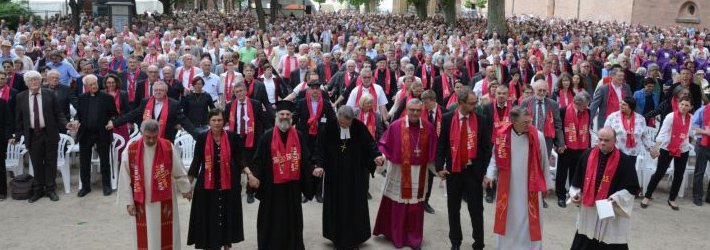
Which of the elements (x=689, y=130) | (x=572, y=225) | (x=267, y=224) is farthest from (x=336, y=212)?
(x=689, y=130)

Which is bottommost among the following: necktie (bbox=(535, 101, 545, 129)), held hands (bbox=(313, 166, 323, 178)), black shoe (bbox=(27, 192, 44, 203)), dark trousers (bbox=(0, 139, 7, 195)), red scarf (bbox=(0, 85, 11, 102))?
black shoe (bbox=(27, 192, 44, 203))

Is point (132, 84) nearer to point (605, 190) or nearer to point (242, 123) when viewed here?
point (242, 123)

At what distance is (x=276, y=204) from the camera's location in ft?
20.9

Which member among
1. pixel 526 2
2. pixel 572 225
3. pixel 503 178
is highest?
pixel 526 2

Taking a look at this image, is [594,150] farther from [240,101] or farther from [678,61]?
[678,61]

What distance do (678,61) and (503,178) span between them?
1322cm

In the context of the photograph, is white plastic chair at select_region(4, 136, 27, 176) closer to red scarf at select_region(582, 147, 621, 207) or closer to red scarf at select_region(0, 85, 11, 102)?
red scarf at select_region(0, 85, 11, 102)

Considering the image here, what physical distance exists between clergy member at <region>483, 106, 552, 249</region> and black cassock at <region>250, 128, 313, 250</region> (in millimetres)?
1822

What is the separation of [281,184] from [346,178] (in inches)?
27.2

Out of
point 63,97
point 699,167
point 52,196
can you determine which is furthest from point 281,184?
point 699,167

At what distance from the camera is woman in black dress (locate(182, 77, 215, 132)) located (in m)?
9.11

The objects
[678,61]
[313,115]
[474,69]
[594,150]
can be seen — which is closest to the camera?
[594,150]

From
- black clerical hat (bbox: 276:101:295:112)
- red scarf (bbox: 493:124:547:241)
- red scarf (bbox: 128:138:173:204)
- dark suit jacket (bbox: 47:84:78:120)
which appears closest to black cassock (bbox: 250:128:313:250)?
black clerical hat (bbox: 276:101:295:112)

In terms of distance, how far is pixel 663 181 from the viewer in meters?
10.1
